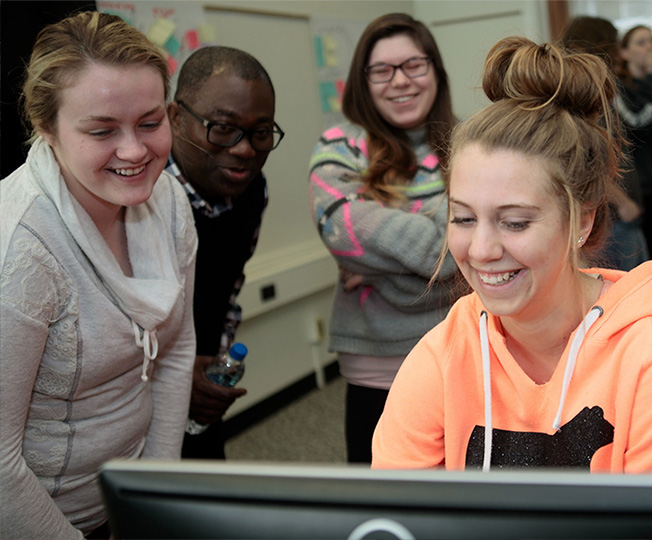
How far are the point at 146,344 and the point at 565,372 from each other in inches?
28.4

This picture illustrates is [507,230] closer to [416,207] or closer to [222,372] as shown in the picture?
[416,207]

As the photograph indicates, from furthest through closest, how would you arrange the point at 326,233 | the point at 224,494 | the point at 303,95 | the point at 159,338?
the point at 303,95, the point at 326,233, the point at 159,338, the point at 224,494

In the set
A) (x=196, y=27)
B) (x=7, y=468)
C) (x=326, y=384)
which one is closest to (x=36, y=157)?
(x=7, y=468)

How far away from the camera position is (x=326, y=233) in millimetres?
1818

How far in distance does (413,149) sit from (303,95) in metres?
1.73

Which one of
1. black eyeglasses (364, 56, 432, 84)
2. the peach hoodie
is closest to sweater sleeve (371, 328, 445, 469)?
the peach hoodie

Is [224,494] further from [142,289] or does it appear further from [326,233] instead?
[326,233]

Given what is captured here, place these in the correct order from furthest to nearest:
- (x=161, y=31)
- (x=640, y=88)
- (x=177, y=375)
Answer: (x=640, y=88) < (x=161, y=31) < (x=177, y=375)

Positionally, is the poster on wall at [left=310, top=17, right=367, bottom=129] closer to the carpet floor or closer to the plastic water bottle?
the carpet floor

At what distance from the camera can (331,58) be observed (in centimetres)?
370

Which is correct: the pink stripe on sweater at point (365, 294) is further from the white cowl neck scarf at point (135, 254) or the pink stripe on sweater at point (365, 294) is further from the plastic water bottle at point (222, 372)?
the white cowl neck scarf at point (135, 254)

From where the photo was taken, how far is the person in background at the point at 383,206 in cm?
176

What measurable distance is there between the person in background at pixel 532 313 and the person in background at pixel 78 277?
505 mm

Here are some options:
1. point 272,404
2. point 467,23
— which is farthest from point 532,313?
point 467,23
